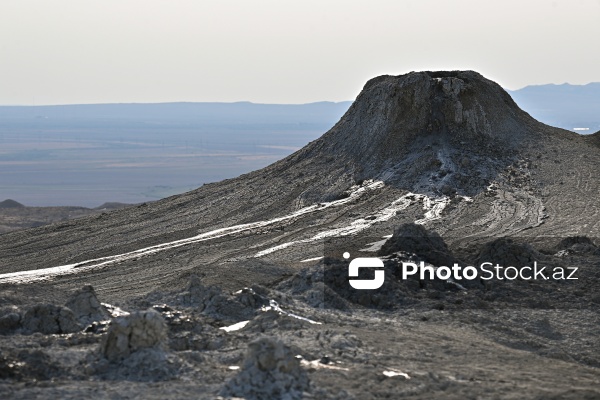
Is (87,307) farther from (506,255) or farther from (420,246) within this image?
(506,255)

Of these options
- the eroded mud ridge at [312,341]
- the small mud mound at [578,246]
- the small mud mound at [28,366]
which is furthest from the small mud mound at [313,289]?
the small mud mound at [578,246]

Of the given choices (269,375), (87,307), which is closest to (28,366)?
(87,307)

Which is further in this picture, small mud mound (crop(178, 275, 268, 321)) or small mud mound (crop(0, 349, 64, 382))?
small mud mound (crop(178, 275, 268, 321))

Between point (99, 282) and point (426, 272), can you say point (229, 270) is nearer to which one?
point (99, 282)

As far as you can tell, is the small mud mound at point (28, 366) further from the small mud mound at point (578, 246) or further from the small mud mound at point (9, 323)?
the small mud mound at point (578, 246)

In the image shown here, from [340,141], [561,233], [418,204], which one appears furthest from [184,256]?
[340,141]

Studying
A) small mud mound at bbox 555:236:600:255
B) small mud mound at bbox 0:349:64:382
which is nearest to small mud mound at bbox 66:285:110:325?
small mud mound at bbox 0:349:64:382

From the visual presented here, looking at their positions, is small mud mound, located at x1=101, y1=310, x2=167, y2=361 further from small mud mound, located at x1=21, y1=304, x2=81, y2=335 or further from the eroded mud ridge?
small mud mound, located at x1=21, y1=304, x2=81, y2=335
